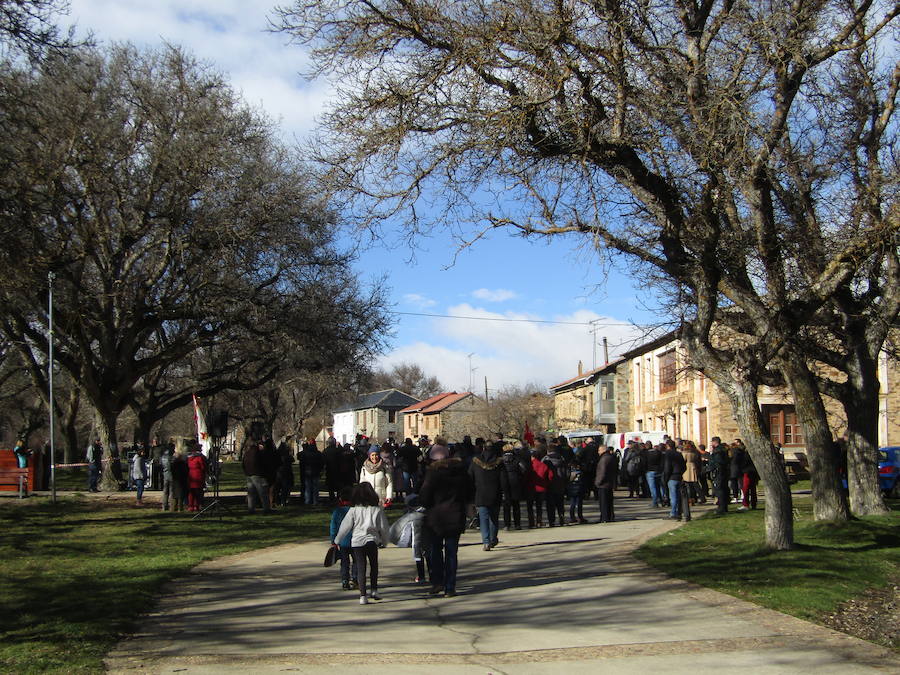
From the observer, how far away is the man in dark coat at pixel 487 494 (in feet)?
44.7

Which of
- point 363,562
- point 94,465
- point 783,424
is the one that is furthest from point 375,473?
point 783,424

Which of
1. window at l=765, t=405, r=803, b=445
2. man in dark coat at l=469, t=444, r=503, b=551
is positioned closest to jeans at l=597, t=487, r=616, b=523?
man in dark coat at l=469, t=444, r=503, b=551

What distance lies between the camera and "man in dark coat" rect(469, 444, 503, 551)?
44.7 feet

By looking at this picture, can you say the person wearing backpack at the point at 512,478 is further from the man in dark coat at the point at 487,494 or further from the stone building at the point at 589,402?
the stone building at the point at 589,402

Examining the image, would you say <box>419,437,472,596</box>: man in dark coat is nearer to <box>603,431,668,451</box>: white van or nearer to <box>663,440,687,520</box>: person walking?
<box>663,440,687,520</box>: person walking

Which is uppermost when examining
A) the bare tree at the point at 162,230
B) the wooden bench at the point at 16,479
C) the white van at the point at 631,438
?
the bare tree at the point at 162,230

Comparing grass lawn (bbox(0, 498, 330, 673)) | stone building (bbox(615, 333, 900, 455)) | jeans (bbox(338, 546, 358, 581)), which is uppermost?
stone building (bbox(615, 333, 900, 455))

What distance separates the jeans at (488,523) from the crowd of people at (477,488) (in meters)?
0.02

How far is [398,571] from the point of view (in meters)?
12.1

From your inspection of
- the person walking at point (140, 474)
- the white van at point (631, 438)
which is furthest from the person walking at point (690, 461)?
the person walking at point (140, 474)

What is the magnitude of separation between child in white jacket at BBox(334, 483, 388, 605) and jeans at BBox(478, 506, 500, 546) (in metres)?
3.91

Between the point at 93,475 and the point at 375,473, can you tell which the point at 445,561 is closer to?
the point at 375,473

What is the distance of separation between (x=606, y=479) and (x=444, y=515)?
7.95 meters

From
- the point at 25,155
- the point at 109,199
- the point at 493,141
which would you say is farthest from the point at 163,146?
the point at 493,141
